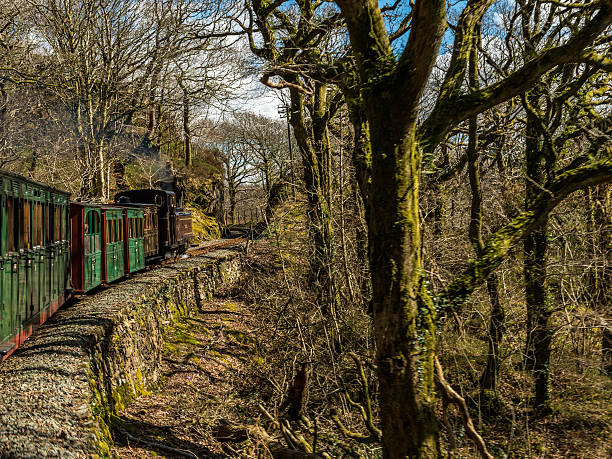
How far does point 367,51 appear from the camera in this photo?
4.17 metres

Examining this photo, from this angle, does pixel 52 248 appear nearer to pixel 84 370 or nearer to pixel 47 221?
pixel 47 221

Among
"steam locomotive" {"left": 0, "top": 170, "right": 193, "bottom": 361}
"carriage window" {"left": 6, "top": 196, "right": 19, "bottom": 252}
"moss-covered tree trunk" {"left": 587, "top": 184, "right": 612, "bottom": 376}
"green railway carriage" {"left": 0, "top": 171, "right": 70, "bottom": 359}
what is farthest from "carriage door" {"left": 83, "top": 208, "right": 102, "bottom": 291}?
"moss-covered tree trunk" {"left": 587, "top": 184, "right": 612, "bottom": 376}

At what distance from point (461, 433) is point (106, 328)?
5.73 meters

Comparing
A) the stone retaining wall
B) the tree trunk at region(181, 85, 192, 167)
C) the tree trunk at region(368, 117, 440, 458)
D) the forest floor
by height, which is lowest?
the forest floor

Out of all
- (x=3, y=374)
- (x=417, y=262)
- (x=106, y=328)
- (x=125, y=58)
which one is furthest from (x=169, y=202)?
(x=417, y=262)

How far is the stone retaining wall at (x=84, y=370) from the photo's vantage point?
13.8 feet

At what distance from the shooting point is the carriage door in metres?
9.94

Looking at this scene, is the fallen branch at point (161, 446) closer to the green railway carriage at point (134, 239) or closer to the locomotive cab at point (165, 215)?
the green railway carriage at point (134, 239)

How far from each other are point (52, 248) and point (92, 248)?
2.61m

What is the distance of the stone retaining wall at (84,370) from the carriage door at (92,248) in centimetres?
44

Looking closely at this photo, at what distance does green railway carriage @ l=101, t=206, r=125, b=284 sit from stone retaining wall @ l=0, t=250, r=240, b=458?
458 millimetres

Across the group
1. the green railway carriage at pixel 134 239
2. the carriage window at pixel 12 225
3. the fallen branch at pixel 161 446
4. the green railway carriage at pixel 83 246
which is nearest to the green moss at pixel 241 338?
the green railway carriage at pixel 134 239

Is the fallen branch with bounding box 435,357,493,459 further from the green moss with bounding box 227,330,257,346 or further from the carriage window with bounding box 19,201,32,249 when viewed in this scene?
the green moss with bounding box 227,330,257,346

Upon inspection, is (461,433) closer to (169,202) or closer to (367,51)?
(367,51)
